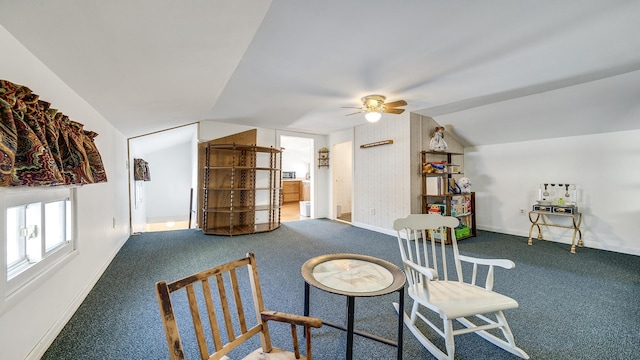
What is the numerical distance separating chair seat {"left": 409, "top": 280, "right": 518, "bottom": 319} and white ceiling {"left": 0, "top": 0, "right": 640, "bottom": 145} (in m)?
1.88

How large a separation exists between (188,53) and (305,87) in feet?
4.76

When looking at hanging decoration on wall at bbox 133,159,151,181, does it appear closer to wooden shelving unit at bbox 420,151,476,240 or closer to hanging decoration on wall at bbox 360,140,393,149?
hanging decoration on wall at bbox 360,140,393,149

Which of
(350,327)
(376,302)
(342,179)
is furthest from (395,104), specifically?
(342,179)

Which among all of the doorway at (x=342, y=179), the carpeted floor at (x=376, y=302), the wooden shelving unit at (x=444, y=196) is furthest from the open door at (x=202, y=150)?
the wooden shelving unit at (x=444, y=196)

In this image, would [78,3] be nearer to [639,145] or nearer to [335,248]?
[335,248]

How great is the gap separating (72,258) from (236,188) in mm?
2865

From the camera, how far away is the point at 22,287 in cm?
134

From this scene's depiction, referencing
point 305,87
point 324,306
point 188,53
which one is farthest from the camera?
point 305,87

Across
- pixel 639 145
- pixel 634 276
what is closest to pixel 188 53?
pixel 634 276

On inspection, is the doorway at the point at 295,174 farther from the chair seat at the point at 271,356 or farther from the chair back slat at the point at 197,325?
the chair back slat at the point at 197,325

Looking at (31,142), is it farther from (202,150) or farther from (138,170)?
(138,170)

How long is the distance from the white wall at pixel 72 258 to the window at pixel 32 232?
0.30ft

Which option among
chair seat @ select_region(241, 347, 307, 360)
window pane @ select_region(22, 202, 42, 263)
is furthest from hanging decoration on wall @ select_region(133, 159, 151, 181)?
chair seat @ select_region(241, 347, 307, 360)

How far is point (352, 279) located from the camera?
1.52 metres
